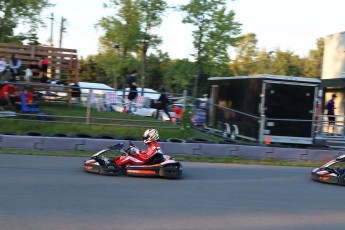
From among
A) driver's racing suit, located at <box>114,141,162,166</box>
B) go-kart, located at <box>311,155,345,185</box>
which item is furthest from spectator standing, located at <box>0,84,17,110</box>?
go-kart, located at <box>311,155,345,185</box>

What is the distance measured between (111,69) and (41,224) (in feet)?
97.5

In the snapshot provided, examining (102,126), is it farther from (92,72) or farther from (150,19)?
(92,72)

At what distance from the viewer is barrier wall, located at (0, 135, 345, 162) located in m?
12.7

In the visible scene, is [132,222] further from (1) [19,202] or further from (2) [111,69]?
(2) [111,69]

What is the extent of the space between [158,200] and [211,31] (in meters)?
24.0

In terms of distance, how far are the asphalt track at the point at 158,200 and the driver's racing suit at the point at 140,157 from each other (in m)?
Result: 0.42

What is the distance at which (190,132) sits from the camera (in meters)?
15.3

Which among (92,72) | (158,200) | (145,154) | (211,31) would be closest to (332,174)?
(145,154)

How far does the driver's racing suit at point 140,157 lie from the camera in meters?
9.77

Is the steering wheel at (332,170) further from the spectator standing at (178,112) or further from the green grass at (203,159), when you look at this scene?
the spectator standing at (178,112)

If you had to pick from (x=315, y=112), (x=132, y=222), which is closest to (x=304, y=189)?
(x=132, y=222)

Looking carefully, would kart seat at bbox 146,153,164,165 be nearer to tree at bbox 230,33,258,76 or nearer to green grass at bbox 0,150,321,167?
green grass at bbox 0,150,321,167

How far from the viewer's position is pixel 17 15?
28.7 metres

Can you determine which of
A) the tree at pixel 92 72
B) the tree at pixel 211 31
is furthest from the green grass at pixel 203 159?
the tree at pixel 92 72
